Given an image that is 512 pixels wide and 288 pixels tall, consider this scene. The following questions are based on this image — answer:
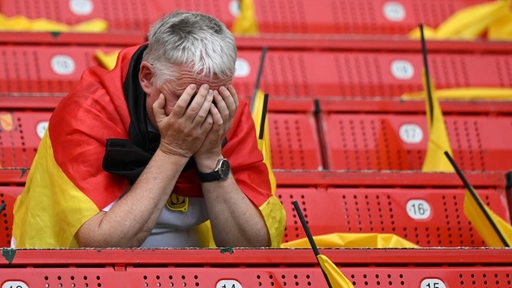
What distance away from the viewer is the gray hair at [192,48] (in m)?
2.81

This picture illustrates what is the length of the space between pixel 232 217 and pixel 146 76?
0.39m

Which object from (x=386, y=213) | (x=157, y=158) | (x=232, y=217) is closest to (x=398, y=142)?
(x=386, y=213)

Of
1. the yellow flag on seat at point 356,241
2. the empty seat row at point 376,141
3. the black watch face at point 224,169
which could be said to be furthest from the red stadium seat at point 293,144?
the black watch face at point 224,169

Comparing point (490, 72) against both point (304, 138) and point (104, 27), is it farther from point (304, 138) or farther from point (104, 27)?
point (104, 27)

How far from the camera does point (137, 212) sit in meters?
2.82

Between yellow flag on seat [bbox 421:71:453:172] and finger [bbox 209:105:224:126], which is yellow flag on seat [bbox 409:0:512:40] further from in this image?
finger [bbox 209:105:224:126]

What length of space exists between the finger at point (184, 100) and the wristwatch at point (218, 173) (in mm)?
169

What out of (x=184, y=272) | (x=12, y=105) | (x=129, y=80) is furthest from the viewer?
(x=12, y=105)

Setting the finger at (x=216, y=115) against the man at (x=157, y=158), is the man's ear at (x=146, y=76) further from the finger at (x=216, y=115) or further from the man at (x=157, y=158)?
the finger at (x=216, y=115)

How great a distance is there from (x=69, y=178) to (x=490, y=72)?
2.64m

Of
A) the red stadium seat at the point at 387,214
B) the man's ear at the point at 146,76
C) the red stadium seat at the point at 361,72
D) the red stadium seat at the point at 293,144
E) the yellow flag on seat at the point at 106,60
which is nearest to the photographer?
the man's ear at the point at 146,76

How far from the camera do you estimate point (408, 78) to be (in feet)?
16.4

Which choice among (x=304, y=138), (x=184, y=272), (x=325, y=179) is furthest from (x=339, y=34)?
(x=184, y=272)

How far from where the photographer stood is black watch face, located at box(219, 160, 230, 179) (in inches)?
114
